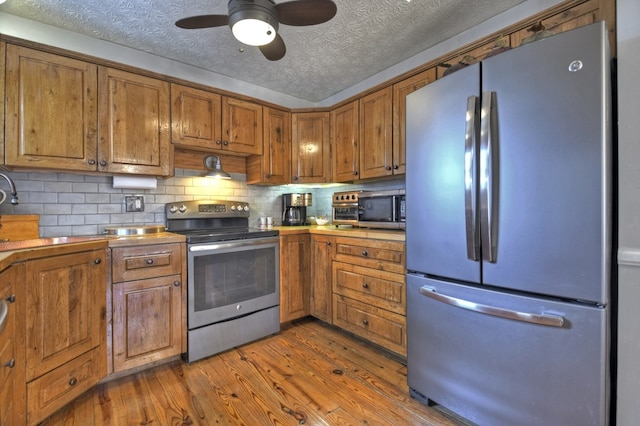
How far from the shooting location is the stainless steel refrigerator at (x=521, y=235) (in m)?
1.06

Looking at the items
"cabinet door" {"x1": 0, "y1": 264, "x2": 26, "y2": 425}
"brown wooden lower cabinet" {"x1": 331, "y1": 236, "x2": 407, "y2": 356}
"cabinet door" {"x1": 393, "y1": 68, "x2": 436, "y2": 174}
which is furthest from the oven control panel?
"cabinet door" {"x1": 393, "y1": 68, "x2": 436, "y2": 174}

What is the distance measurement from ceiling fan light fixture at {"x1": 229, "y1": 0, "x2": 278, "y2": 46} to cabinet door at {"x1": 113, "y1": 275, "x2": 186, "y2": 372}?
170 centimetres

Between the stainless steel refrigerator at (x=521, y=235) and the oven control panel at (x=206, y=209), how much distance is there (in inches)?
77.6

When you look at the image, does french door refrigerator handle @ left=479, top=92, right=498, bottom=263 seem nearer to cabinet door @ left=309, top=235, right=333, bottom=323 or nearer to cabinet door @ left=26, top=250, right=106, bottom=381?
cabinet door @ left=309, top=235, right=333, bottom=323

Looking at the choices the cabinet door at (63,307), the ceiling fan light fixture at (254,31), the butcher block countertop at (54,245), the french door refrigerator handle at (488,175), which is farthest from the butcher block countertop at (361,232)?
the ceiling fan light fixture at (254,31)

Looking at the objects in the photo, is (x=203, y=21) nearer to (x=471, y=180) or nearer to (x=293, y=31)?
(x=293, y=31)

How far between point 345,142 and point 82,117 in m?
2.14

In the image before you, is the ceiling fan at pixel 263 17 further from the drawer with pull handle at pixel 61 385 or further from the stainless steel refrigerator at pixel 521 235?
the drawer with pull handle at pixel 61 385

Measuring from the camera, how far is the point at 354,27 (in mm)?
2104

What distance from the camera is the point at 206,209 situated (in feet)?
8.89

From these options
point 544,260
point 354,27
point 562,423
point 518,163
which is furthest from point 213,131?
point 562,423

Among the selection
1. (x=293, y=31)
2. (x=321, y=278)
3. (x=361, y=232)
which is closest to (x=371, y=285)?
(x=361, y=232)

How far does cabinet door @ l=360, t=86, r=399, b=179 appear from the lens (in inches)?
96.8

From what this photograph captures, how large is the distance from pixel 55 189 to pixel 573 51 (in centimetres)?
317
